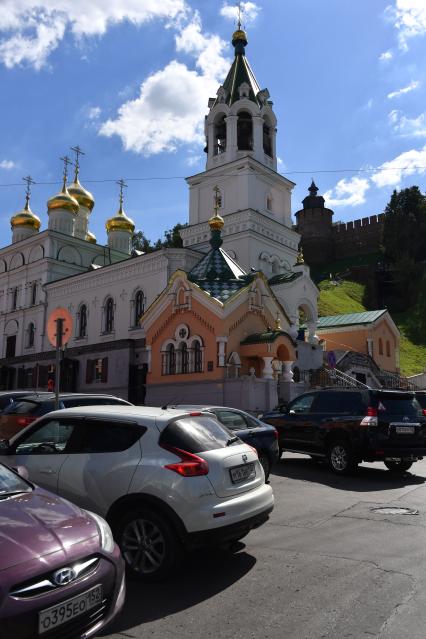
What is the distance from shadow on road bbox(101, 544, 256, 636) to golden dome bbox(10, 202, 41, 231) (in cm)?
4203

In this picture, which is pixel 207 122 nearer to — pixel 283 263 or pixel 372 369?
pixel 283 263

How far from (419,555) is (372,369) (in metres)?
27.1

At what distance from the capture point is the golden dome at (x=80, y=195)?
44.0 metres

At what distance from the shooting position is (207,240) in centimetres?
3306

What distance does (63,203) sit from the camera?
39.6 m

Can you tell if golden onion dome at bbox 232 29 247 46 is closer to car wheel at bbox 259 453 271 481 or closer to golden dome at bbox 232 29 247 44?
golden dome at bbox 232 29 247 44

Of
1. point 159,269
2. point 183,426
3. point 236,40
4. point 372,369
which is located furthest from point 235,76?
point 183,426

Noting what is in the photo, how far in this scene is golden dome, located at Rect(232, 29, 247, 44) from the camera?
37.6 meters

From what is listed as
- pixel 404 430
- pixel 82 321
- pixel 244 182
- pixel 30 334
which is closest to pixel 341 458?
pixel 404 430

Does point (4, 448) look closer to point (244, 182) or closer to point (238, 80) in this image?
point (244, 182)

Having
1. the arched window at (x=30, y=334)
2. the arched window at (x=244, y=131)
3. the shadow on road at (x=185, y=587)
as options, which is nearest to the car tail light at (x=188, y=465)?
the shadow on road at (x=185, y=587)

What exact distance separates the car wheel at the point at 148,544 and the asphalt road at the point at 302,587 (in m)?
0.14

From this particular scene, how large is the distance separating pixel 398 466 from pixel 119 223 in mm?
35935

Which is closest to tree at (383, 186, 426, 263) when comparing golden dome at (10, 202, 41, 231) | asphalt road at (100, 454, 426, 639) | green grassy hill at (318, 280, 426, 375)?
green grassy hill at (318, 280, 426, 375)
